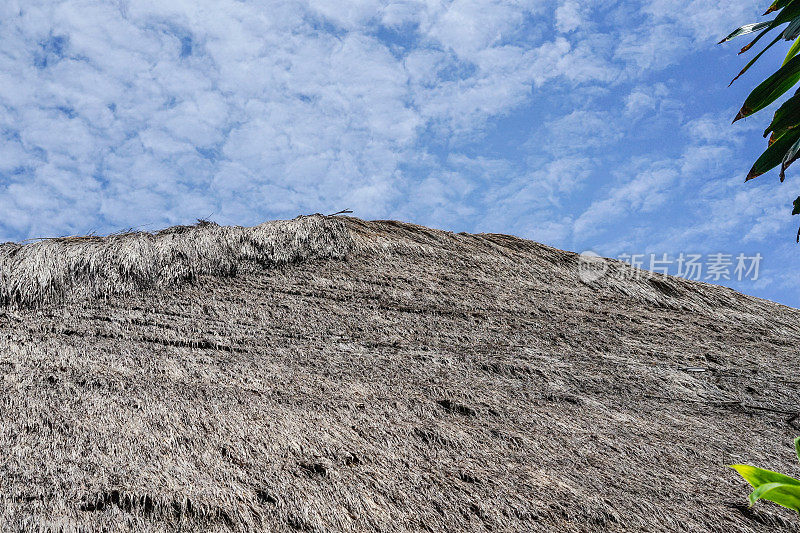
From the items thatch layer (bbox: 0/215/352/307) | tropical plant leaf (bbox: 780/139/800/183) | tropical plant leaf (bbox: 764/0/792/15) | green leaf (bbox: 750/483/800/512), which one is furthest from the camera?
thatch layer (bbox: 0/215/352/307)

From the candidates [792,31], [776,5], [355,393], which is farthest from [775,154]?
[355,393]

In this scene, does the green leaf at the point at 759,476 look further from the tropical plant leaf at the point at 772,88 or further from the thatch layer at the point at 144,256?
the thatch layer at the point at 144,256

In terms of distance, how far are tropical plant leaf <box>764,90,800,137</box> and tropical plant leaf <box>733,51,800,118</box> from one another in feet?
0.20

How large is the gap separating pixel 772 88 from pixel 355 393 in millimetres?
2040

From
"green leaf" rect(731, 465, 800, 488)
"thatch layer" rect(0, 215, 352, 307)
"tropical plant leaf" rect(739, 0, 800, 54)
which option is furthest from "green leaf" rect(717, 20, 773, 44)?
"thatch layer" rect(0, 215, 352, 307)

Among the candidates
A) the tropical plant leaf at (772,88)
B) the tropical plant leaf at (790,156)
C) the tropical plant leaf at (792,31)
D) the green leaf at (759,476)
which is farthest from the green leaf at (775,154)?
the green leaf at (759,476)

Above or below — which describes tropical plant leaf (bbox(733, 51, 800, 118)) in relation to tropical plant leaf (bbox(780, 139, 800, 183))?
above

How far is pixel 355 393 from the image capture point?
2590 mm

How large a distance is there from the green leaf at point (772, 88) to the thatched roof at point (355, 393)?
1537mm

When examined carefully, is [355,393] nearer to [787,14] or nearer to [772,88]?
[772,88]

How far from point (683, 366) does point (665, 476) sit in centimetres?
139

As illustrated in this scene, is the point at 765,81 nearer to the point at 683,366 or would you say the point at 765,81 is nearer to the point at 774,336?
the point at 683,366

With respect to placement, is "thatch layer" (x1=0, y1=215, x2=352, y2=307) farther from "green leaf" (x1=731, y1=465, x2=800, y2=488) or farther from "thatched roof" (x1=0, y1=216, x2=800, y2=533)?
"green leaf" (x1=731, y1=465, x2=800, y2=488)

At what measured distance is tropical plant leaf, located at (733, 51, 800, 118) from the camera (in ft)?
6.20
